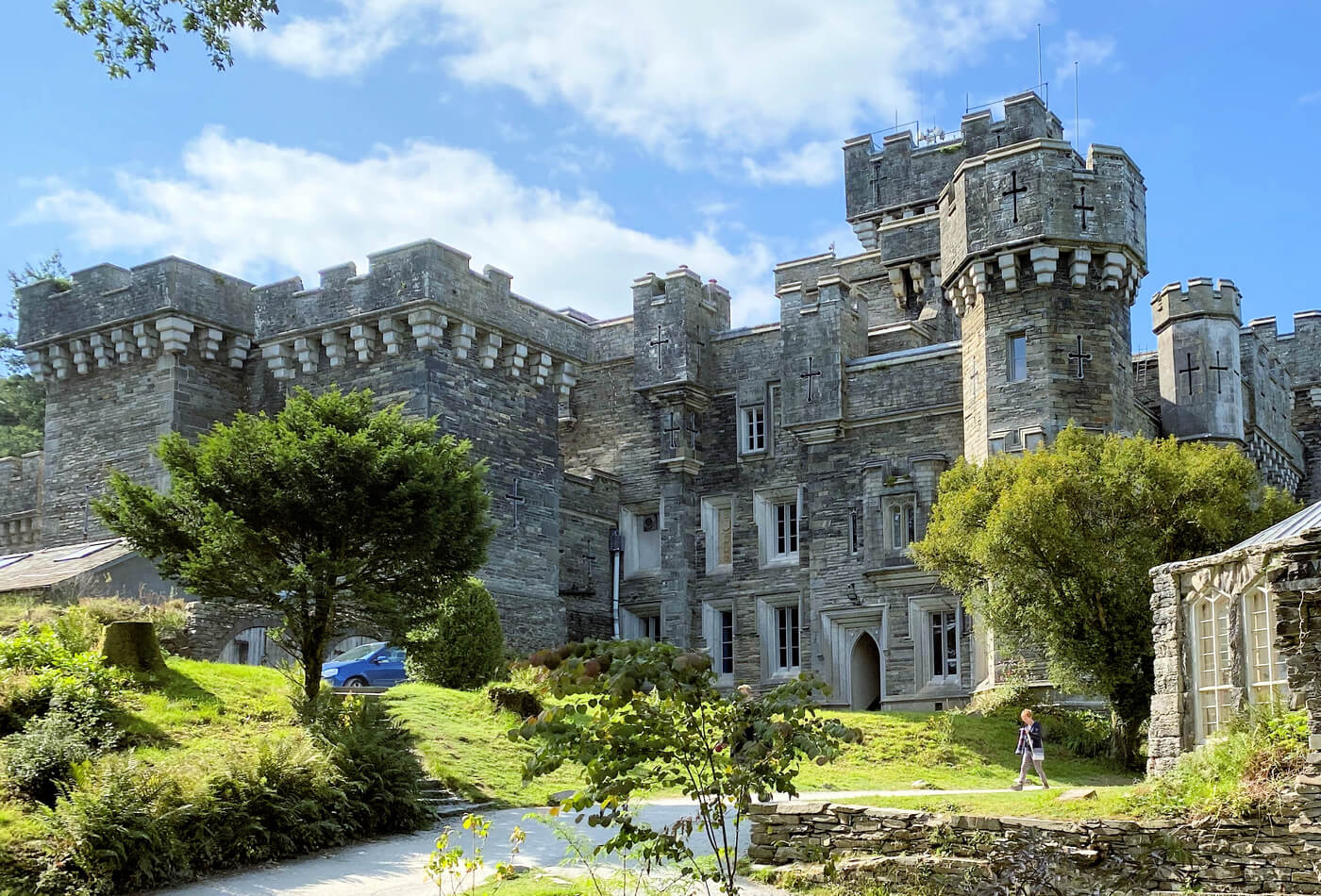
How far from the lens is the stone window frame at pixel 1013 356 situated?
28.4 meters

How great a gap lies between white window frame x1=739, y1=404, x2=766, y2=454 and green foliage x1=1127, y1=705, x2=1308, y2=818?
20.4 m

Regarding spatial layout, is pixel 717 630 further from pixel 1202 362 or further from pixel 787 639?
pixel 1202 362

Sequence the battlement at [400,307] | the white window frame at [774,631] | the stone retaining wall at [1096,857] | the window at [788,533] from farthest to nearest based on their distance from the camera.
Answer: the window at [788,533] < the white window frame at [774,631] < the battlement at [400,307] < the stone retaining wall at [1096,857]

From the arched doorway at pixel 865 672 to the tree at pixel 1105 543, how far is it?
818cm

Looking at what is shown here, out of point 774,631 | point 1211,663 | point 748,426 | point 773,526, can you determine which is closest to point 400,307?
point 748,426

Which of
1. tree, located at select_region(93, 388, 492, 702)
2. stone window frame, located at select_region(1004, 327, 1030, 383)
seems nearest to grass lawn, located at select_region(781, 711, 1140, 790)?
tree, located at select_region(93, 388, 492, 702)

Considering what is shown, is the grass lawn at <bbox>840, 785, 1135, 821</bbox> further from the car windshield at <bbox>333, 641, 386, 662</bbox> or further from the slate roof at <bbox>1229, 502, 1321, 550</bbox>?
the car windshield at <bbox>333, 641, 386, 662</bbox>

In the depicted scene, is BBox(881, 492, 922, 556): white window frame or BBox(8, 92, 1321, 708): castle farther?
BBox(881, 492, 922, 556): white window frame

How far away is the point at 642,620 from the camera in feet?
115

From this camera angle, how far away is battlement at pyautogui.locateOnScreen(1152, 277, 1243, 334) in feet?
104

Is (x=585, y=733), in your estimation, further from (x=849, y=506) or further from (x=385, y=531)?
(x=849, y=506)

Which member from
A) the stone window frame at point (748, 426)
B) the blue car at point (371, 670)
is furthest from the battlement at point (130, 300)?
the stone window frame at point (748, 426)

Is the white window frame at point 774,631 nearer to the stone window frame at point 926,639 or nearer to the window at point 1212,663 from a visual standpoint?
the stone window frame at point 926,639

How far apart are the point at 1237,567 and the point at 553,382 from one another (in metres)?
19.8
